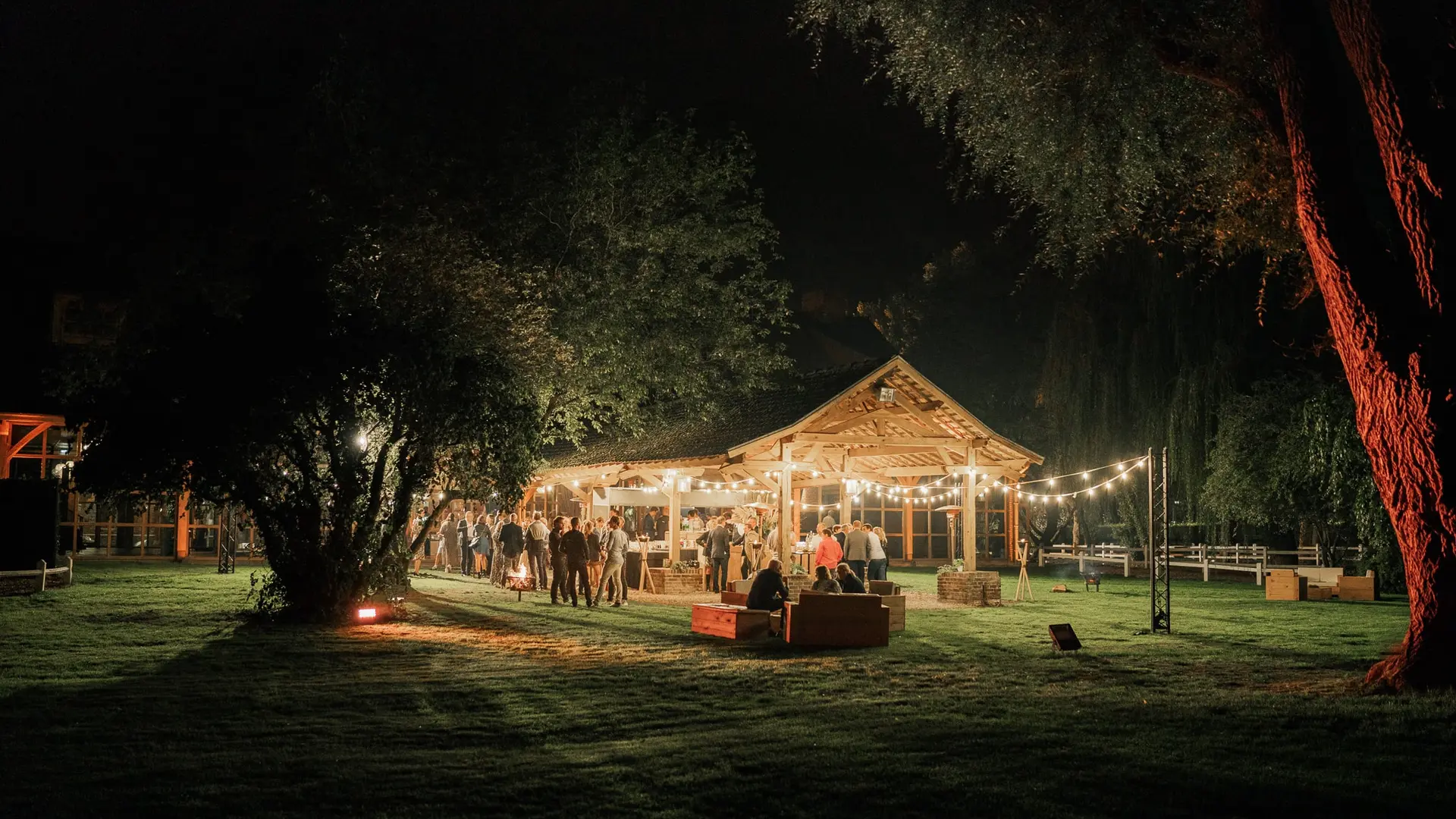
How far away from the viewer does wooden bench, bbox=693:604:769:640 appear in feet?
45.4

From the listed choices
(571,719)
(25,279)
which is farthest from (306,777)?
(25,279)

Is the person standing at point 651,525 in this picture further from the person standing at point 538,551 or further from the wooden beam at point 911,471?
the person standing at point 538,551

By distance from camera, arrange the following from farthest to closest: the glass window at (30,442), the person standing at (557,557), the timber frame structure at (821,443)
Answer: the glass window at (30,442)
the timber frame structure at (821,443)
the person standing at (557,557)

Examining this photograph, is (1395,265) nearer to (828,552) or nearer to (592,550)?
(828,552)

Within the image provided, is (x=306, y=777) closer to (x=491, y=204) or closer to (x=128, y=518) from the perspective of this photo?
(x=491, y=204)

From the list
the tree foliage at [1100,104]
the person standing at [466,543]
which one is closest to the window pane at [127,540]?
the person standing at [466,543]

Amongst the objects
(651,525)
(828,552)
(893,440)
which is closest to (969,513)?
(893,440)

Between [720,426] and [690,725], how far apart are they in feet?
51.0

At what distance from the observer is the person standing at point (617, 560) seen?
18.9 m

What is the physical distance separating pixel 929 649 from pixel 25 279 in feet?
94.0

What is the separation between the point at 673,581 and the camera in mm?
22266

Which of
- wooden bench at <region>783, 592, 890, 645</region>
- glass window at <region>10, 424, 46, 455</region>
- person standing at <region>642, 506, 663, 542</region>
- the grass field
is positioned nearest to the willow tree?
the grass field

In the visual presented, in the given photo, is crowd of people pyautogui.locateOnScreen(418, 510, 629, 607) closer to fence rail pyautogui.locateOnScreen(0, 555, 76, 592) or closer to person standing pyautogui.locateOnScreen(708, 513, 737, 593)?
person standing pyautogui.locateOnScreen(708, 513, 737, 593)

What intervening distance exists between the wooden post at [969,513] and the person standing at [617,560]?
5.98 meters
